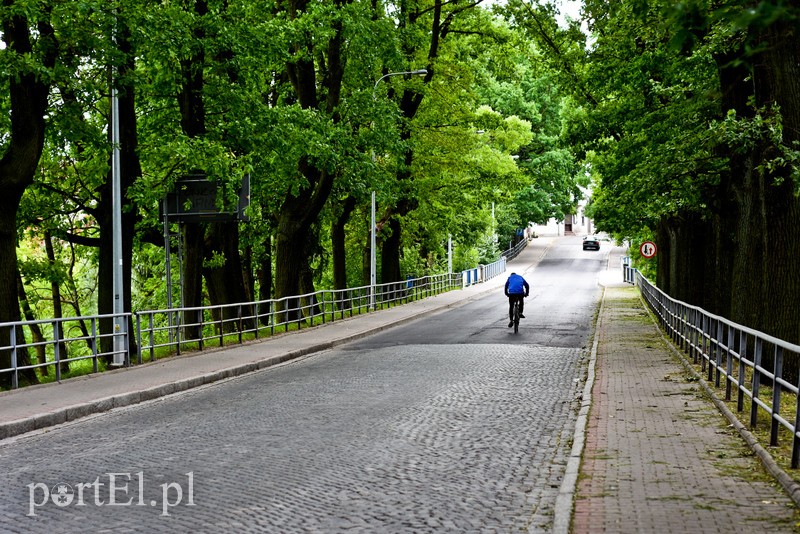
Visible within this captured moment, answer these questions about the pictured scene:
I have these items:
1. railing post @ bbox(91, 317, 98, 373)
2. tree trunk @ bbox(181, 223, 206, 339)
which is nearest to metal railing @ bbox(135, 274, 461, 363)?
tree trunk @ bbox(181, 223, 206, 339)

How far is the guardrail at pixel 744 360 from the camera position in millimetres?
8648

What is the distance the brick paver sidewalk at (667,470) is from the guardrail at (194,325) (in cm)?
864

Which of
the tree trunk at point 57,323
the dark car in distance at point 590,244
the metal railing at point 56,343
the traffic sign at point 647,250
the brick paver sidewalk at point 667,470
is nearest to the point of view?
the brick paver sidewalk at point 667,470

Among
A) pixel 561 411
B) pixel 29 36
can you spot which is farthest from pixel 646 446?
pixel 29 36

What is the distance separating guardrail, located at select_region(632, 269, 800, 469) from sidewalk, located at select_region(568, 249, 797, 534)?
385mm

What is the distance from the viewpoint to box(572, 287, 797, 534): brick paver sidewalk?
6.51 meters

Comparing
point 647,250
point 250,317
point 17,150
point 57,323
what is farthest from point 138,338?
point 647,250

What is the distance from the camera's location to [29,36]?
16.7 meters

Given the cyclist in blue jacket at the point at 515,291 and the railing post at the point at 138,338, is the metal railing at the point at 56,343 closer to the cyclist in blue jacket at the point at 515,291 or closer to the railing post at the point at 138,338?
the railing post at the point at 138,338

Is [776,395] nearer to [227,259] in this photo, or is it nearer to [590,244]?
[227,259]

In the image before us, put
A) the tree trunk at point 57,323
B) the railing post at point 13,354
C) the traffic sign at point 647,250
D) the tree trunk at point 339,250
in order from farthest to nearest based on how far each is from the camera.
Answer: the traffic sign at point 647,250 < the tree trunk at point 339,250 < the tree trunk at point 57,323 < the railing post at point 13,354

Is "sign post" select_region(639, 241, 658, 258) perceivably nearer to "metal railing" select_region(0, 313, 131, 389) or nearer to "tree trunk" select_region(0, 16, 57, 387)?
"metal railing" select_region(0, 313, 131, 389)

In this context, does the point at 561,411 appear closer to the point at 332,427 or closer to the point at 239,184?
the point at 332,427

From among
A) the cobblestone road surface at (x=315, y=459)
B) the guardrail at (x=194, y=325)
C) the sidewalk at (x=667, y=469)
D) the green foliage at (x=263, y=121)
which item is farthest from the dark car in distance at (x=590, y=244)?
the cobblestone road surface at (x=315, y=459)
